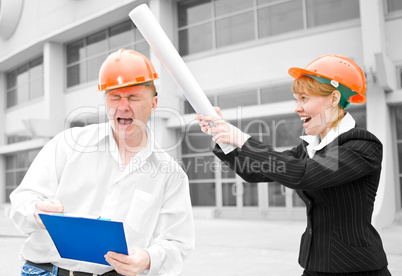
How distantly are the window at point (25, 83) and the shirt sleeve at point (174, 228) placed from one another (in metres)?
19.6

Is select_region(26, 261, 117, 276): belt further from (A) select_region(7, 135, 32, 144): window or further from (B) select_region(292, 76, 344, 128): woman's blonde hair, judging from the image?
(A) select_region(7, 135, 32, 144): window

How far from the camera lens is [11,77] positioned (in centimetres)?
2239

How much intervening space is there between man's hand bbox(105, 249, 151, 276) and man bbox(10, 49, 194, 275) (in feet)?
0.48

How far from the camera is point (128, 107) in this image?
193 cm

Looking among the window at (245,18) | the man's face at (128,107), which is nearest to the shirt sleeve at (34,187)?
the man's face at (128,107)

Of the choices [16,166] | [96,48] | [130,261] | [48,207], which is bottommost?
[130,261]

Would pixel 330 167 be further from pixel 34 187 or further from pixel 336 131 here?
pixel 34 187

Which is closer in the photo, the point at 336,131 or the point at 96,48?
the point at 336,131

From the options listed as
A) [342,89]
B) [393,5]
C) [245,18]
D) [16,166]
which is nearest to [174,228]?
[342,89]

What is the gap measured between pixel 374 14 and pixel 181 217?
978 cm

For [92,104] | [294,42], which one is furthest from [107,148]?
[92,104]

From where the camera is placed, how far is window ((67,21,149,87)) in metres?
15.8

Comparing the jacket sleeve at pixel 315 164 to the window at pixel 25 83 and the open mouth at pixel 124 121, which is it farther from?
the window at pixel 25 83

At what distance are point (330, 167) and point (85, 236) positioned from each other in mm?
1029
